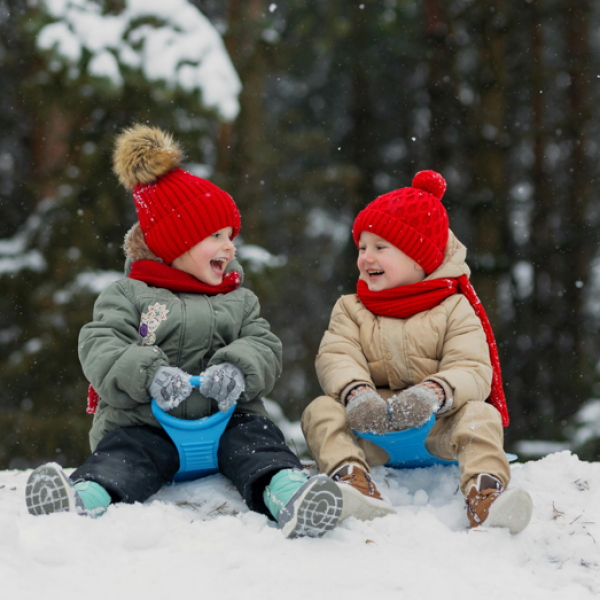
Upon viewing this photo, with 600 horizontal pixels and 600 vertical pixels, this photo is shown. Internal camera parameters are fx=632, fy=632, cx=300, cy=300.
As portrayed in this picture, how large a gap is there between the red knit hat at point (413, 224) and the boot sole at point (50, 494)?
75.3 inches

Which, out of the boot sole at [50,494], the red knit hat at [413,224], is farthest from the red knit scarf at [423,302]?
the boot sole at [50,494]

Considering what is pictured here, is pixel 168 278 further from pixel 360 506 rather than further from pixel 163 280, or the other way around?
pixel 360 506

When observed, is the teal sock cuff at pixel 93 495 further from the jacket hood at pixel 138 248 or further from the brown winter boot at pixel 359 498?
the jacket hood at pixel 138 248

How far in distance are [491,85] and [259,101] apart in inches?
116

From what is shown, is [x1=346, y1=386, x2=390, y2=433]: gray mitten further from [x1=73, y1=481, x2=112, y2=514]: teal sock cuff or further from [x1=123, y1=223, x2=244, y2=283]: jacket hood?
[x1=123, y1=223, x2=244, y2=283]: jacket hood

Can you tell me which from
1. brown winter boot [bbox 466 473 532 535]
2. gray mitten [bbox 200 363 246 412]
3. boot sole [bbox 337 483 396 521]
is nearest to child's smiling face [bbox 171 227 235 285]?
gray mitten [bbox 200 363 246 412]

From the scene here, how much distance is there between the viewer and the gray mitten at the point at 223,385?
266 centimetres

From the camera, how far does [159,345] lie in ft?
9.68

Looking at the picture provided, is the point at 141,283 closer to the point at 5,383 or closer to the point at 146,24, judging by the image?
the point at 146,24

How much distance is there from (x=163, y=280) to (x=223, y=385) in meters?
0.69

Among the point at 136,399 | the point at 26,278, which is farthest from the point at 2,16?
the point at 136,399

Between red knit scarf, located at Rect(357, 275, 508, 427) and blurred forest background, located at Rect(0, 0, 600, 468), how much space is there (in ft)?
8.36

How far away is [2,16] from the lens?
6691 mm

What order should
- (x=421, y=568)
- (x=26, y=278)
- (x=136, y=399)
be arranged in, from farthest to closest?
(x=26, y=278) < (x=136, y=399) < (x=421, y=568)
